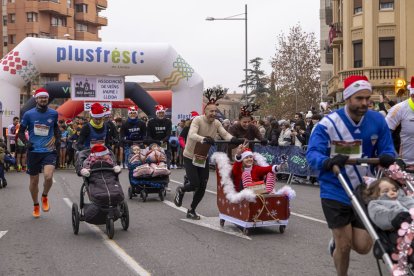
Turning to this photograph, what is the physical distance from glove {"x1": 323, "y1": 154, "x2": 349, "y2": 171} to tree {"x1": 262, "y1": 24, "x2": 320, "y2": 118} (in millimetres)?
42945

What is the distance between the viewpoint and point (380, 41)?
3728 cm

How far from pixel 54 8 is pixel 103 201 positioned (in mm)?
78860

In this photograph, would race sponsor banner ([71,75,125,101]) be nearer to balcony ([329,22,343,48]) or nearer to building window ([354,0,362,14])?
building window ([354,0,362,14])

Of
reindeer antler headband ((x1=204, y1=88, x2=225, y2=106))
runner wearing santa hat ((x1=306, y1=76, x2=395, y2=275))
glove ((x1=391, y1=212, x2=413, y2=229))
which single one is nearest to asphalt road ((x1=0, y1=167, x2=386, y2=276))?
runner wearing santa hat ((x1=306, y1=76, x2=395, y2=275))

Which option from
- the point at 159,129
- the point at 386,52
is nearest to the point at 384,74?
the point at 386,52

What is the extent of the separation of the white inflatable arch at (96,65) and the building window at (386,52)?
1319 centimetres

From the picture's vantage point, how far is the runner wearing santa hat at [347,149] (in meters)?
5.46

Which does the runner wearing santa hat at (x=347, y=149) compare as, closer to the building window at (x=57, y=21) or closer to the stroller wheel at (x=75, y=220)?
the stroller wheel at (x=75, y=220)

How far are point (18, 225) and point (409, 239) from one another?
24.4 ft

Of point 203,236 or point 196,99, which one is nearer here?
point 203,236

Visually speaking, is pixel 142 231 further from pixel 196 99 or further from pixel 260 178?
pixel 196 99

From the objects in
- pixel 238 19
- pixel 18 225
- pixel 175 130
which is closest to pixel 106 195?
pixel 18 225

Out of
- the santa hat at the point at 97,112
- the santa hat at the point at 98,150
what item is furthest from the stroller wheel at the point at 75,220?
the santa hat at the point at 97,112

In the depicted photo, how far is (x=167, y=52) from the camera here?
91.0 ft
